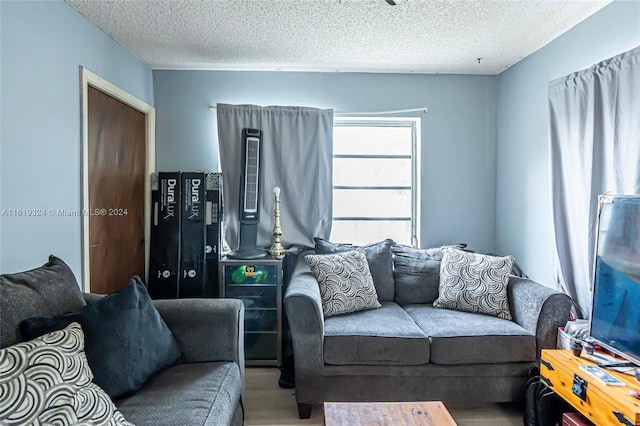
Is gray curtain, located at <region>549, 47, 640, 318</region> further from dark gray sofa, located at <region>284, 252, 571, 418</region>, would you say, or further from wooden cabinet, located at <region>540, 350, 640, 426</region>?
wooden cabinet, located at <region>540, 350, 640, 426</region>

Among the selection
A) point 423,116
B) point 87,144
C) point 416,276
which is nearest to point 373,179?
point 423,116

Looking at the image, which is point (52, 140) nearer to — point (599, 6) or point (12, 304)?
point (12, 304)

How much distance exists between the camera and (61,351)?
1.34 m

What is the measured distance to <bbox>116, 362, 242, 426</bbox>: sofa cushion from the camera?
145cm

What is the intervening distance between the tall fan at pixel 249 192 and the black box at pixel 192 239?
258 mm

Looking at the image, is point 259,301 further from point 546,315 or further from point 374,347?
point 546,315

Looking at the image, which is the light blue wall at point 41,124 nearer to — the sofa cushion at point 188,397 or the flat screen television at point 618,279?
the sofa cushion at point 188,397

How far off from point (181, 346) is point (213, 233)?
136cm

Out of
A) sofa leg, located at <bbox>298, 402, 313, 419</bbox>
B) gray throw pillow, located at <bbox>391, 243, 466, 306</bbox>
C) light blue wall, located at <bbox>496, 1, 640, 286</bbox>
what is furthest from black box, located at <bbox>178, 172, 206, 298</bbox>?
light blue wall, located at <bbox>496, 1, 640, 286</bbox>

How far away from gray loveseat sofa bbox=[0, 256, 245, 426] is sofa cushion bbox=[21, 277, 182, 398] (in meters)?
0.04

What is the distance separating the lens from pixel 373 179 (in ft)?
11.9

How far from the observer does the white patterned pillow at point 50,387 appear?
1150mm

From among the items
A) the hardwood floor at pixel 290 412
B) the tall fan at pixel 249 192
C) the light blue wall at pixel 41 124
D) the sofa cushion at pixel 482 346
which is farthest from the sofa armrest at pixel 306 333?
the light blue wall at pixel 41 124

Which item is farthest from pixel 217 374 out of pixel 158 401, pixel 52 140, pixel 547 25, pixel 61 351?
Result: pixel 547 25
